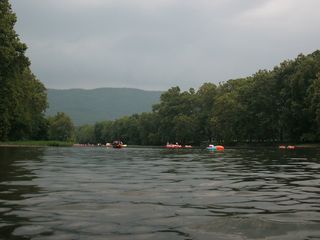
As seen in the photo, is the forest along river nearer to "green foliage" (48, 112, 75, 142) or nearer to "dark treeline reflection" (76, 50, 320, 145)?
"dark treeline reflection" (76, 50, 320, 145)

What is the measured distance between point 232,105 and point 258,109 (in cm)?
818

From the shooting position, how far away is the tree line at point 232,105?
56866 millimetres

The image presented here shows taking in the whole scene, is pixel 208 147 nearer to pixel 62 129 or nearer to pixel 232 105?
pixel 232 105

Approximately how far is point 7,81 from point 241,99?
75.9 metres

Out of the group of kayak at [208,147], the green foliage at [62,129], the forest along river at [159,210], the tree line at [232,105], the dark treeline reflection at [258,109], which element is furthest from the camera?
the green foliage at [62,129]

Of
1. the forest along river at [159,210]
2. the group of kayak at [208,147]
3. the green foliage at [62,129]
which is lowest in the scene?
the forest along river at [159,210]

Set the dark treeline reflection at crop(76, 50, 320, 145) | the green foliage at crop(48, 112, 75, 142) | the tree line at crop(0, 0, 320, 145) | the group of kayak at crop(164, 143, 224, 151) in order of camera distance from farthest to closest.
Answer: the green foliage at crop(48, 112, 75, 142), the dark treeline reflection at crop(76, 50, 320, 145), the group of kayak at crop(164, 143, 224, 151), the tree line at crop(0, 0, 320, 145)

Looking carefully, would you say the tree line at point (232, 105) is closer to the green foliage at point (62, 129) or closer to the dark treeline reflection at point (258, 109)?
the dark treeline reflection at point (258, 109)

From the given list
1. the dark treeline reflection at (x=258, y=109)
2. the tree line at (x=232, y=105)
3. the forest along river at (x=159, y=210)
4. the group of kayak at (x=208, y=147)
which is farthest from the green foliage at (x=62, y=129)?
the forest along river at (x=159, y=210)

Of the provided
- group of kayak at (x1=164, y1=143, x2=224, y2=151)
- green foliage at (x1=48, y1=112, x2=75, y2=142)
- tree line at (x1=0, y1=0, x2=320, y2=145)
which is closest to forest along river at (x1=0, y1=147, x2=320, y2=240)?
tree line at (x1=0, y1=0, x2=320, y2=145)

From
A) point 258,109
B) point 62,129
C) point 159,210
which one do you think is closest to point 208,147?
point 258,109

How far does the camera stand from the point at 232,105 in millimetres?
118688

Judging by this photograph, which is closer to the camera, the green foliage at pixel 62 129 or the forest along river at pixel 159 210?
the forest along river at pixel 159 210

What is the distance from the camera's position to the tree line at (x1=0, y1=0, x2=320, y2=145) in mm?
56866
